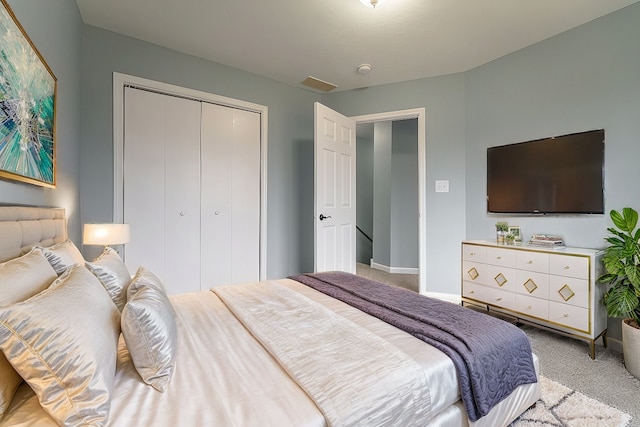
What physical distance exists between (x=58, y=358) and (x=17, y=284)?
322mm

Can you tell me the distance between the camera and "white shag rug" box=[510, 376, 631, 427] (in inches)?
55.9

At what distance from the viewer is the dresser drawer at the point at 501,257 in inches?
98.8

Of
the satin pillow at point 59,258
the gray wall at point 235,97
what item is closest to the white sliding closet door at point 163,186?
the gray wall at point 235,97

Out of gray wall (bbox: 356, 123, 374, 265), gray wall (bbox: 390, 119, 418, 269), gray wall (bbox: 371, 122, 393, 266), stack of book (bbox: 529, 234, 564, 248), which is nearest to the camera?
stack of book (bbox: 529, 234, 564, 248)

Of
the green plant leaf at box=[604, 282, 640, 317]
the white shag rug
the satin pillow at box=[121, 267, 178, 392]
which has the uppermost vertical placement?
the satin pillow at box=[121, 267, 178, 392]

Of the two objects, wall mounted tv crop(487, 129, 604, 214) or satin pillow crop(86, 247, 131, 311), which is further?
wall mounted tv crop(487, 129, 604, 214)

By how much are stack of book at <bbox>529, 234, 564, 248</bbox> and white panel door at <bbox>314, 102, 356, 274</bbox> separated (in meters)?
1.83

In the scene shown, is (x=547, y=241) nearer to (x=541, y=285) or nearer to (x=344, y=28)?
(x=541, y=285)

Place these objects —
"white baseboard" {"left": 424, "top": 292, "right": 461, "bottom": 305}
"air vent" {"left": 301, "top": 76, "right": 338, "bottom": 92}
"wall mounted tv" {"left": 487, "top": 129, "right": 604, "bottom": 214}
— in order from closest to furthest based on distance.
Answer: "wall mounted tv" {"left": 487, "top": 129, "right": 604, "bottom": 214}
"white baseboard" {"left": 424, "top": 292, "right": 461, "bottom": 305}
"air vent" {"left": 301, "top": 76, "right": 338, "bottom": 92}

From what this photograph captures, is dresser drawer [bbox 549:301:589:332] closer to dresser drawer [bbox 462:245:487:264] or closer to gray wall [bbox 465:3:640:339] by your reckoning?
gray wall [bbox 465:3:640:339]

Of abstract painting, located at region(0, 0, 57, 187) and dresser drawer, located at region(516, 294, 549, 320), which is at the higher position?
abstract painting, located at region(0, 0, 57, 187)

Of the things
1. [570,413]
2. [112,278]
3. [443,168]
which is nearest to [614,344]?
[570,413]

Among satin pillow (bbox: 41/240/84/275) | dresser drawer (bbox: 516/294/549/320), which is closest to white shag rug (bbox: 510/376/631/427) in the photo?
dresser drawer (bbox: 516/294/549/320)

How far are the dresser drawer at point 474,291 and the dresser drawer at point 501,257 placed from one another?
0.28 meters
